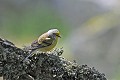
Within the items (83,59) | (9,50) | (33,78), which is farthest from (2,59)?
(83,59)

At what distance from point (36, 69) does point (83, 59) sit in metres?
8.68

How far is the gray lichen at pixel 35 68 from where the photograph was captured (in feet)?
10.5

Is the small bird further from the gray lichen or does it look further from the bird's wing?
the gray lichen

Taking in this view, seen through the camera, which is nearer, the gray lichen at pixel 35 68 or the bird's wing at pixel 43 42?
the gray lichen at pixel 35 68

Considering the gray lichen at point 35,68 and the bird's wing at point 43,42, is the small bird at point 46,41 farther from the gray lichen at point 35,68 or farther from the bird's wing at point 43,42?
the gray lichen at point 35,68

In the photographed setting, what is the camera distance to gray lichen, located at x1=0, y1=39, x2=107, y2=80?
3186 mm

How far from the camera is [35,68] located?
10.5ft

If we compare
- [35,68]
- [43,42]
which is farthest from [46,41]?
[35,68]

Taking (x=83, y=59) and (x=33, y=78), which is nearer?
(x=33, y=78)

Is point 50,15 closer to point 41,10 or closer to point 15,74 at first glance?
point 41,10

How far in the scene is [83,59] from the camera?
11844mm

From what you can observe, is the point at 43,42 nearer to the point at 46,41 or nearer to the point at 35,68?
the point at 46,41

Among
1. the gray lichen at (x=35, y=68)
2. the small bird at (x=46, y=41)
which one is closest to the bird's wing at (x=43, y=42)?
the small bird at (x=46, y=41)

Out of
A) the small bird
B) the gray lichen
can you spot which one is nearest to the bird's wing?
the small bird
